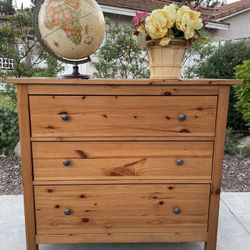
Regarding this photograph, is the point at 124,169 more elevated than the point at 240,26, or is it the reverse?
the point at 240,26

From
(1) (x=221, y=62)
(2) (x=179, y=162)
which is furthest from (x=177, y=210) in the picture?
(1) (x=221, y=62)

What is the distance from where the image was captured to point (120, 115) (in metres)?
1.40

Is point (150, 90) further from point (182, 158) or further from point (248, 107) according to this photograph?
point (248, 107)

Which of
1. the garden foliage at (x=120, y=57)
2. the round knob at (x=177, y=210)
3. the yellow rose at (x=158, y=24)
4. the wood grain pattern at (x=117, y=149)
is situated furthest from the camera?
the garden foliage at (x=120, y=57)

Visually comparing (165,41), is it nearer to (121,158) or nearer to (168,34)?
(168,34)

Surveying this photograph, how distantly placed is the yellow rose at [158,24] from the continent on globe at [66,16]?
0.34 m

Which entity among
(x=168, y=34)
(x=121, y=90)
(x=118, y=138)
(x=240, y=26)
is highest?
(x=240, y=26)

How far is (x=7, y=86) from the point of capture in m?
3.67

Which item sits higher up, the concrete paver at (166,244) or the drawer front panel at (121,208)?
the drawer front panel at (121,208)

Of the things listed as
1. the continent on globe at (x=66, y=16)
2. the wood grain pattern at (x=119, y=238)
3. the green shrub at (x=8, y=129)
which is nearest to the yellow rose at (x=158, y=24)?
the continent on globe at (x=66, y=16)

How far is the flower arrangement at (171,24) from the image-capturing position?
1320 millimetres

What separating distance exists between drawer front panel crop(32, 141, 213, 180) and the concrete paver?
21.5 inches

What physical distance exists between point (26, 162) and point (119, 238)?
0.66 m

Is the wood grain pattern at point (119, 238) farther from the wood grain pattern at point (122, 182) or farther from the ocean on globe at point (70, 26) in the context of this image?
the ocean on globe at point (70, 26)
